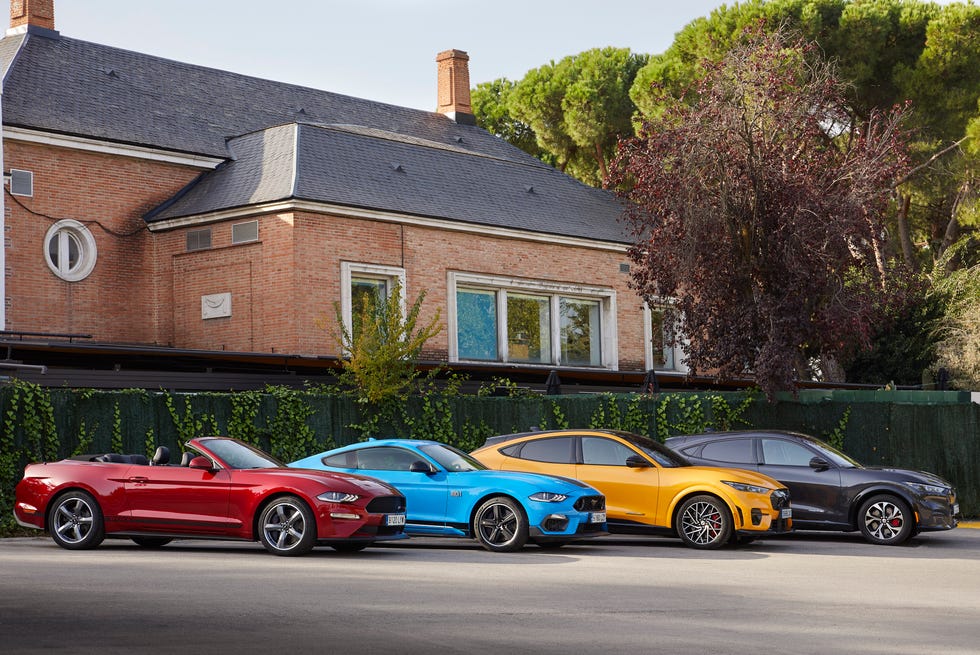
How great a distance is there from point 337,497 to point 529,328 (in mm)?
20425

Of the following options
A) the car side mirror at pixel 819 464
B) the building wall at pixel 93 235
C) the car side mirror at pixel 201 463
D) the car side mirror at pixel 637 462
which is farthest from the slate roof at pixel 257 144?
the car side mirror at pixel 201 463

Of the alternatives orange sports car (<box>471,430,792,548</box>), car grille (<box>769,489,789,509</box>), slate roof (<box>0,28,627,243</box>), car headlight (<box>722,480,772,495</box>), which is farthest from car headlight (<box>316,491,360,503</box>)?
slate roof (<box>0,28,627,243</box>)

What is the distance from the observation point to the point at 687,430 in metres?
25.4

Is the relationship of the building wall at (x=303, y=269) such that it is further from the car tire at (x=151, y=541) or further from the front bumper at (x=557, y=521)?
the front bumper at (x=557, y=521)

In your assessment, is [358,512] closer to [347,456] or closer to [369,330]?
[347,456]

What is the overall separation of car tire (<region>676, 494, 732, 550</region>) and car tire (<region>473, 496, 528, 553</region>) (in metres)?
2.45

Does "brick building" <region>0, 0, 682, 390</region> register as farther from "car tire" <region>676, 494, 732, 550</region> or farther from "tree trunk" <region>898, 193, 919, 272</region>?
"tree trunk" <region>898, 193, 919, 272</region>

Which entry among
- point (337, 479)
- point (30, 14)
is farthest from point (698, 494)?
point (30, 14)

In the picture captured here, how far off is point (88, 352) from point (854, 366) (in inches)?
1037

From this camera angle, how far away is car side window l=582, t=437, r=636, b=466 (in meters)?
18.7

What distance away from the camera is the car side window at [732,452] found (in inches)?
795

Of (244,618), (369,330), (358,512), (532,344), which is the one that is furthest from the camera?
(532,344)

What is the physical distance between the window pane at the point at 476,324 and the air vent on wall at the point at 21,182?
10.5 metres

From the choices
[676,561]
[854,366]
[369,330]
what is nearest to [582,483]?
[676,561]
